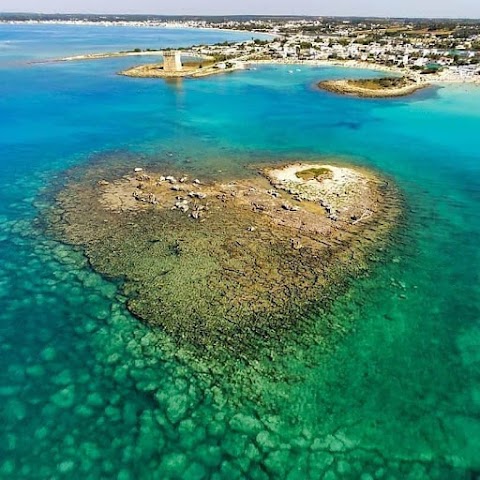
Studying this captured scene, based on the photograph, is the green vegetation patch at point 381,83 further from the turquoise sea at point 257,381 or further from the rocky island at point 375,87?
the turquoise sea at point 257,381

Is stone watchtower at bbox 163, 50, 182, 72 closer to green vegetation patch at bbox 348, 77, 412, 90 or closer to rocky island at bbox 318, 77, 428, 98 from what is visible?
rocky island at bbox 318, 77, 428, 98

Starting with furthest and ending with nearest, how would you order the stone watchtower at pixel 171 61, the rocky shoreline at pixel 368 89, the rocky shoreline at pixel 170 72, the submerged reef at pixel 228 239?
the stone watchtower at pixel 171 61, the rocky shoreline at pixel 170 72, the rocky shoreline at pixel 368 89, the submerged reef at pixel 228 239

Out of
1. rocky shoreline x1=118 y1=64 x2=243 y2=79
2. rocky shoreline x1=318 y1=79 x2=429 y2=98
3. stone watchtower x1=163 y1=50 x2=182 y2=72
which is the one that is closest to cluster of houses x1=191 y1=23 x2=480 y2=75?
rocky shoreline x1=318 y1=79 x2=429 y2=98

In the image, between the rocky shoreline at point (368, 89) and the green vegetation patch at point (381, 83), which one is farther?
the green vegetation patch at point (381, 83)

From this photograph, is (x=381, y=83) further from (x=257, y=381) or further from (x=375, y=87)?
(x=257, y=381)

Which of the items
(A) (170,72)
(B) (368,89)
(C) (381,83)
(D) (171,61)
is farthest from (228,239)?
(D) (171,61)

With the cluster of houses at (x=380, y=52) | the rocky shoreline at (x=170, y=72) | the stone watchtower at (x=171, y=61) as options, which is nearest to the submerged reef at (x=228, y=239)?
the rocky shoreline at (x=170, y=72)

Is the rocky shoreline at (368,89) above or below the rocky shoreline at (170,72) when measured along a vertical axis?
above
